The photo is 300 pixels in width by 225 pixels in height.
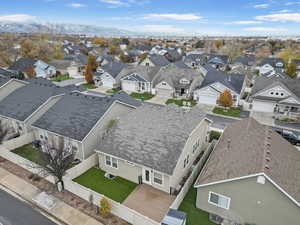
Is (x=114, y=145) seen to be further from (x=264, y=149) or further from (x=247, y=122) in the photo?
(x=247, y=122)

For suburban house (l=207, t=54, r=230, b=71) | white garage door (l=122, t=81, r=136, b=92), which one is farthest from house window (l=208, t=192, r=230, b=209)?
suburban house (l=207, t=54, r=230, b=71)

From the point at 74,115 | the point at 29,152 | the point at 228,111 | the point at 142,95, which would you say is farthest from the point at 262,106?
the point at 29,152

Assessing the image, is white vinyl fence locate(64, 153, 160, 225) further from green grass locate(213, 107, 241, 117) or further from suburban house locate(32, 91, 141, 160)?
green grass locate(213, 107, 241, 117)

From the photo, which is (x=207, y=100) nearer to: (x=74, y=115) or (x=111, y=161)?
(x=74, y=115)

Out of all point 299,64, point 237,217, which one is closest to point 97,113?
point 237,217

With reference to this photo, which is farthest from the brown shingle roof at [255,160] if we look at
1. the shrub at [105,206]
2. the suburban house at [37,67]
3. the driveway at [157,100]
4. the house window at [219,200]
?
the suburban house at [37,67]

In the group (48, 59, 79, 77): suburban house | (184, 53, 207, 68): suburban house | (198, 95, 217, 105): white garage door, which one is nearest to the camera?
(198, 95, 217, 105): white garage door

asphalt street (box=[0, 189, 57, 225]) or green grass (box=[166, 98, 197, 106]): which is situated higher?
green grass (box=[166, 98, 197, 106])
